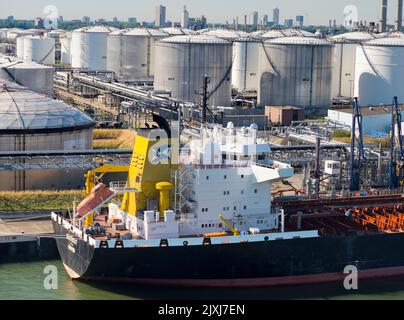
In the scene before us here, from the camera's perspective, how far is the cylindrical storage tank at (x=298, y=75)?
51062 mm

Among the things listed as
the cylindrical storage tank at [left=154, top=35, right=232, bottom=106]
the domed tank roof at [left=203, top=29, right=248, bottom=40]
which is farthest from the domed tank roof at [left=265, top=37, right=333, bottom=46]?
the domed tank roof at [left=203, top=29, right=248, bottom=40]

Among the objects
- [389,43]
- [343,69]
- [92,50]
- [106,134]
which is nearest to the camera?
[106,134]

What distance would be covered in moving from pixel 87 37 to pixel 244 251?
49141 millimetres

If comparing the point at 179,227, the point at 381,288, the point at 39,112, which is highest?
the point at 39,112

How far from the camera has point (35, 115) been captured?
32.9m

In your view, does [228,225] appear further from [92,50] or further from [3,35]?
[3,35]

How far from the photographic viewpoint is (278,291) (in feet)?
77.2

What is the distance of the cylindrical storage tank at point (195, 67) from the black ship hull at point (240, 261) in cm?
2648

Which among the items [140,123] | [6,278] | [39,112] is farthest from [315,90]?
[6,278]

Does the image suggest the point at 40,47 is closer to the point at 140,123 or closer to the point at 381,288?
the point at 140,123

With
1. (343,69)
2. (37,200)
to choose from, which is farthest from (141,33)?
(37,200)

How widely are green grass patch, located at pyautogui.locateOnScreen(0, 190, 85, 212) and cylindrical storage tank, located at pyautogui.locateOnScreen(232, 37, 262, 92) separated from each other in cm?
3046

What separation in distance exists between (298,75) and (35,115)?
21.6 m

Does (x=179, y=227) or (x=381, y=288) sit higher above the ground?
(x=179, y=227)
